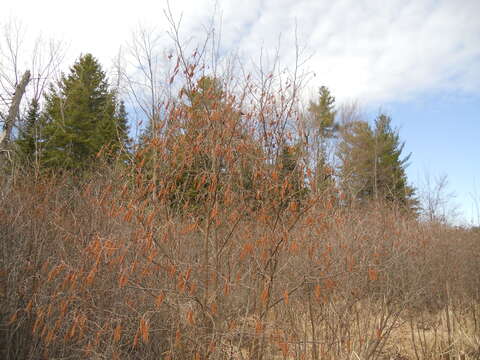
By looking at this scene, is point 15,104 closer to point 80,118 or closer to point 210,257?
point 80,118

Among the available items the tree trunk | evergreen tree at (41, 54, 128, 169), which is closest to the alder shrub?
the tree trunk

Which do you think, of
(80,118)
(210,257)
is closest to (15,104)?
(80,118)

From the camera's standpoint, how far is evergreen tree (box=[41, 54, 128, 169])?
50.0 ft

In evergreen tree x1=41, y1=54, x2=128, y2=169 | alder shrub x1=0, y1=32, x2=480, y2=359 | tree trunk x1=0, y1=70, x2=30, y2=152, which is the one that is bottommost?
alder shrub x1=0, y1=32, x2=480, y2=359

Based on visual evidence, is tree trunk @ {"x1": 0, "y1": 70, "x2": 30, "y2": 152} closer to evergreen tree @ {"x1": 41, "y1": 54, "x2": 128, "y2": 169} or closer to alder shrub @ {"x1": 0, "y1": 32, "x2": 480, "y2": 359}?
evergreen tree @ {"x1": 41, "y1": 54, "x2": 128, "y2": 169}

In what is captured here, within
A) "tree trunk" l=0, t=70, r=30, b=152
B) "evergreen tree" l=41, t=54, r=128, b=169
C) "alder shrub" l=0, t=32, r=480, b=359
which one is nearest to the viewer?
"alder shrub" l=0, t=32, r=480, b=359

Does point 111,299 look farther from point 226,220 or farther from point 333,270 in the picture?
point 333,270

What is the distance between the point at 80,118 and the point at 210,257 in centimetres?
1619

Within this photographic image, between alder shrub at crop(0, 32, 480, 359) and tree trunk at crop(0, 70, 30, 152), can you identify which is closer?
alder shrub at crop(0, 32, 480, 359)

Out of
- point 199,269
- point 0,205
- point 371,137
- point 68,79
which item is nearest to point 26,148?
point 68,79

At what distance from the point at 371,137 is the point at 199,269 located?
66.4 ft

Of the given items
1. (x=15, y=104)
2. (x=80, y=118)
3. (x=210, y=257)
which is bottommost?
(x=210, y=257)

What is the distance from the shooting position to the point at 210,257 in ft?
10.8

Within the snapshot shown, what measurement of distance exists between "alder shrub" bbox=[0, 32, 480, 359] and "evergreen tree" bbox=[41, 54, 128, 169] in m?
11.9
